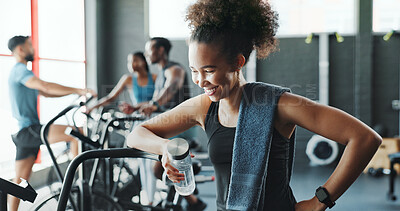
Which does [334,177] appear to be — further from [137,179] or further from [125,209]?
[137,179]

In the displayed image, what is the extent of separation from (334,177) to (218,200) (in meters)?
0.37

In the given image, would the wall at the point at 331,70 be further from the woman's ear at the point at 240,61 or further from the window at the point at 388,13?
the woman's ear at the point at 240,61

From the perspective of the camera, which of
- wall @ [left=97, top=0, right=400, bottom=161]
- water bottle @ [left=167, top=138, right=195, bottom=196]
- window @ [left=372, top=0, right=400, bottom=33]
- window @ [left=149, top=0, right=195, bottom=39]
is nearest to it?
water bottle @ [left=167, top=138, right=195, bottom=196]

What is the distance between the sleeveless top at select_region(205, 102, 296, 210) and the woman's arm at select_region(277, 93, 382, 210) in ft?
0.27

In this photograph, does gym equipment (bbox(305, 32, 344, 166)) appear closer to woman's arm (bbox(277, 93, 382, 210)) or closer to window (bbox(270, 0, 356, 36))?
window (bbox(270, 0, 356, 36))

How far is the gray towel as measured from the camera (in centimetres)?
110

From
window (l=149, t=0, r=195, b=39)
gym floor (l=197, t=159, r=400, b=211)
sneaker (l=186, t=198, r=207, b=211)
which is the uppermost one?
window (l=149, t=0, r=195, b=39)

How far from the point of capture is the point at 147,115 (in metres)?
2.70

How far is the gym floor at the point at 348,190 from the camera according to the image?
3.45 metres

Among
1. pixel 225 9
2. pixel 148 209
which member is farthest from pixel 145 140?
pixel 148 209

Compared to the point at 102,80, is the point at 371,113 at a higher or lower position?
lower

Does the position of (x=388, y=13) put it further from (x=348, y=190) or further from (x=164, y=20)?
(x=164, y=20)

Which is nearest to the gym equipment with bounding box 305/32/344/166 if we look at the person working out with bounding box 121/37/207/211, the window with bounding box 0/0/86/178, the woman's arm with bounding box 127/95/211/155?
the person working out with bounding box 121/37/207/211

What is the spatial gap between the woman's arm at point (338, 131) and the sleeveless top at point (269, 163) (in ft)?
0.27
